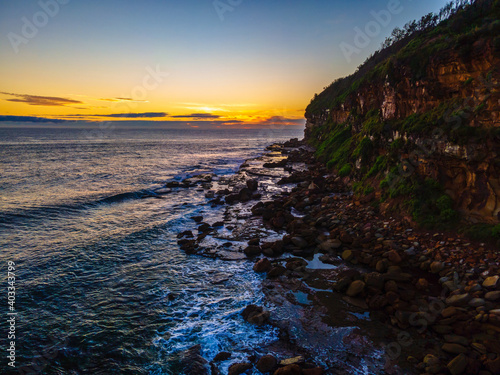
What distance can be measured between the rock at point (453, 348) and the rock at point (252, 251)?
9.82 m

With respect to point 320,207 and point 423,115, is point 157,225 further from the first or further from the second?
point 423,115

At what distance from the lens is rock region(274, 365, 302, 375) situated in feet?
24.9

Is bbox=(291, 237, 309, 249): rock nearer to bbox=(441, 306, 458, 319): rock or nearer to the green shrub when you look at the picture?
bbox=(441, 306, 458, 319): rock

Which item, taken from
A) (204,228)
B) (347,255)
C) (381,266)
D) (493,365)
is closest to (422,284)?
(381,266)

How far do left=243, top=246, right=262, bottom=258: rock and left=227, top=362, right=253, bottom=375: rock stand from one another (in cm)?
788

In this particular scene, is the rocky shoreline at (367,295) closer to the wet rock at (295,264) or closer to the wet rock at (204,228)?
the wet rock at (295,264)

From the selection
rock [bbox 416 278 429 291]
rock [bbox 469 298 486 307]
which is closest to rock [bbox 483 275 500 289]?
rock [bbox 469 298 486 307]

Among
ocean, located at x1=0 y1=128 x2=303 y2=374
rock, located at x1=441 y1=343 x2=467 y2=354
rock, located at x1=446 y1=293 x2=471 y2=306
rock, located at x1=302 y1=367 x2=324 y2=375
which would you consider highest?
rock, located at x1=446 y1=293 x2=471 y2=306

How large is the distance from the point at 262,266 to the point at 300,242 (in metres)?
3.51

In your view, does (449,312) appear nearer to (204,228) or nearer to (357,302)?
(357,302)

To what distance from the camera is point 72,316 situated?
11.1m

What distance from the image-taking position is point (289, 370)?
25.0 ft

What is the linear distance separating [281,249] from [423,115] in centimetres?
1419

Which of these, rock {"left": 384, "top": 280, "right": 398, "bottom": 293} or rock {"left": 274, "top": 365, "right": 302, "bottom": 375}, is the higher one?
rock {"left": 384, "top": 280, "right": 398, "bottom": 293}
